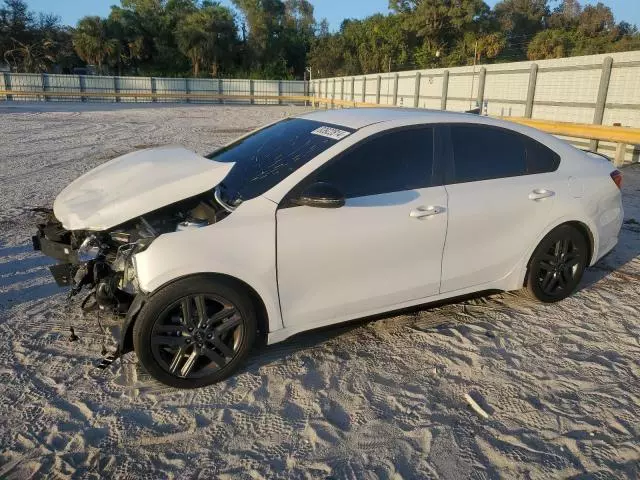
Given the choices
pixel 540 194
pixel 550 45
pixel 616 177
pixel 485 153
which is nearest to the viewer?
pixel 485 153

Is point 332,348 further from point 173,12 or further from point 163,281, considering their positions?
point 173,12

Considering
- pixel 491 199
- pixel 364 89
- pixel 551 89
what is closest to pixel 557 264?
pixel 491 199

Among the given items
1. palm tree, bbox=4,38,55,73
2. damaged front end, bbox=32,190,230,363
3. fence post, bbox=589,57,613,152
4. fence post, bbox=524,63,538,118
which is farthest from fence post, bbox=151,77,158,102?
damaged front end, bbox=32,190,230,363

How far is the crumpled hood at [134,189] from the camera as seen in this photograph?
3229 millimetres

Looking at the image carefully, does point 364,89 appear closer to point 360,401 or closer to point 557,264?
point 557,264

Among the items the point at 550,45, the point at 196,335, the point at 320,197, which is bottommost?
the point at 196,335

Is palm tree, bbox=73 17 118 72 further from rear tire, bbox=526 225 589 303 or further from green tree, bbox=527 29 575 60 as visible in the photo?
rear tire, bbox=526 225 589 303

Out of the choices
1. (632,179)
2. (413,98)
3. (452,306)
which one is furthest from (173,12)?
(452,306)

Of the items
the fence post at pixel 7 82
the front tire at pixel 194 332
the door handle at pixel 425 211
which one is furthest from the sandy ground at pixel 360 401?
the fence post at pixel 7 82

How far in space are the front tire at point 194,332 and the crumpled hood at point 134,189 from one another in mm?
562

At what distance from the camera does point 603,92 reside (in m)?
12.7

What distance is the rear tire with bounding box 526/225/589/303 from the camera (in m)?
4.39

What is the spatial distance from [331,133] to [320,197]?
740 millimetres

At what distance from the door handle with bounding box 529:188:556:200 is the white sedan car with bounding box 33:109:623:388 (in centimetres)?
2
